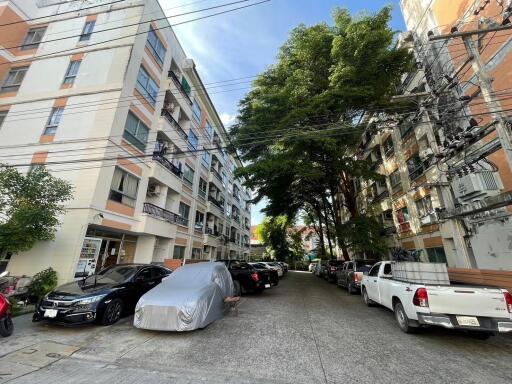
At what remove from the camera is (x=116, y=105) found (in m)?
12.2

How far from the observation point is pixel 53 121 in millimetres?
13000

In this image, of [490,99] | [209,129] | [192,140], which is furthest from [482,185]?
[209,129]

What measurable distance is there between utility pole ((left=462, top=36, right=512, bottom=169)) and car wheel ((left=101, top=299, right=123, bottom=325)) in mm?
11934

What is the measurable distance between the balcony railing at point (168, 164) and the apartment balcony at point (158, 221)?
2929mm

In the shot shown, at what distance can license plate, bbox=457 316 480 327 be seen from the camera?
4.90m

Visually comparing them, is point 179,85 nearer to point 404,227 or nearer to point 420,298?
point 420,298

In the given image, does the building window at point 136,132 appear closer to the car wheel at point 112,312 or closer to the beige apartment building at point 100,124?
the beige apartment building at point 100,124

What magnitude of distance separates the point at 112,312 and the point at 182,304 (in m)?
2.48

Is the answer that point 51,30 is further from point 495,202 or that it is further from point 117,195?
point 495,202

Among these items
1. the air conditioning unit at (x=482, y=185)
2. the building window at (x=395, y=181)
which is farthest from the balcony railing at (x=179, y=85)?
the building window at (x=395, y=181)

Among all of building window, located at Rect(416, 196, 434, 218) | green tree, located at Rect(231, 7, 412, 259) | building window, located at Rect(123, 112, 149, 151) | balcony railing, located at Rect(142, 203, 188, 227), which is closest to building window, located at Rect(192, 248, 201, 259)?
balcony railing, located at Rect(142, 203, 188, 227)

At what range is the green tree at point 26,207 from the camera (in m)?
8.14

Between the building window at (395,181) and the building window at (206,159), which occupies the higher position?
the building window at (206,159)

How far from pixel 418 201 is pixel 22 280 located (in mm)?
22490
